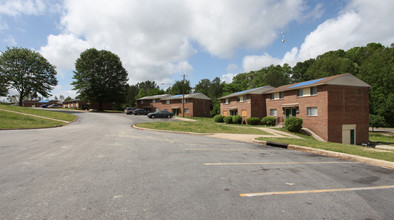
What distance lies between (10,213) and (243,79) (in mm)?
96119

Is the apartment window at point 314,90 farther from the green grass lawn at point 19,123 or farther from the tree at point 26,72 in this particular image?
→ the tree at point 26,72

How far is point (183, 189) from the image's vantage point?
14.8ft

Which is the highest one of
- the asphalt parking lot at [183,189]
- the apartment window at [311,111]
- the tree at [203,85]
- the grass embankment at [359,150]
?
the tree at [203,85]

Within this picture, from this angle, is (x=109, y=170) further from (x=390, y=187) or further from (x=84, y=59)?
(x=84, y=59)

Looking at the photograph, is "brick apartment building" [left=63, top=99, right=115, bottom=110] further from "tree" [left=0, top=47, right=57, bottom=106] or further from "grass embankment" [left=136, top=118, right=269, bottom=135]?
"grass embankment" [left=136, top=118, right=269, bottom=135]

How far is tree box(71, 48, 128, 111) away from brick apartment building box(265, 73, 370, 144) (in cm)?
5089

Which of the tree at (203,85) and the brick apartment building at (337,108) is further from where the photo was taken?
the tree at (203,85)

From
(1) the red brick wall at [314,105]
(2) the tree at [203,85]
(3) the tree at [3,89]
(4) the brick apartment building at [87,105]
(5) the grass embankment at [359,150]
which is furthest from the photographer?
(2) the tree at [203,85]

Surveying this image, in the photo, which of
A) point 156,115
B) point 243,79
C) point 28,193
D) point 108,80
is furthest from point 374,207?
point 243,79

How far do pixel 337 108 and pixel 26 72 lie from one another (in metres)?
72.9

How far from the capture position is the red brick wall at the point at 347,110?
26059 millimetres

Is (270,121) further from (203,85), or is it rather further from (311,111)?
(203,85)

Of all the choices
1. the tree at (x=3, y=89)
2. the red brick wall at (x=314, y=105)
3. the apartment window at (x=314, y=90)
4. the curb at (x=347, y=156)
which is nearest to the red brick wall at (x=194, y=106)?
the red brick wall at (x=314, y=105)

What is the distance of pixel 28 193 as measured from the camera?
4.04 meters
